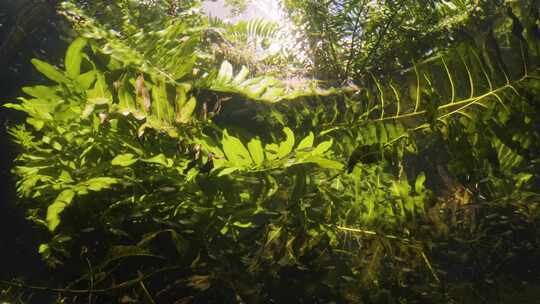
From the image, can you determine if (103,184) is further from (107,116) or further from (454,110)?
(454,110)

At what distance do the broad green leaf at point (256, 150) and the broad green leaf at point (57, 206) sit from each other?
31.2 inches

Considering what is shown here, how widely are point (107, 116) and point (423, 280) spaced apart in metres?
1.66

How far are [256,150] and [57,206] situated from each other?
0.92 metres

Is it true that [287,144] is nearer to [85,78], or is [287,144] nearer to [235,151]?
[235,151]

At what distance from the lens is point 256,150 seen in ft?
3.91

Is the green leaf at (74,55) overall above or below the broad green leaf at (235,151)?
above

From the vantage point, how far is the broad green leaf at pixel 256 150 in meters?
1.17

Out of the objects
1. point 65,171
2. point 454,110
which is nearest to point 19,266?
point 65,171

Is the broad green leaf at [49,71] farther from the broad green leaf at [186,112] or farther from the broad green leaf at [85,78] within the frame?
the broad green leaf at [186,112]

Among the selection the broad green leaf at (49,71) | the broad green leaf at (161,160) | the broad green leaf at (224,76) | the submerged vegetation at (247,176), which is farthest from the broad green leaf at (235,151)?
the broad green leaf at (49,71)

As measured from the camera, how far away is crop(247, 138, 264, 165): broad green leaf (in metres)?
1.17

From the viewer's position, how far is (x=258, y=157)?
4.02ft

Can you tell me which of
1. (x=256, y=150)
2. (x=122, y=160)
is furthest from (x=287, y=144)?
(x=122, y=160)

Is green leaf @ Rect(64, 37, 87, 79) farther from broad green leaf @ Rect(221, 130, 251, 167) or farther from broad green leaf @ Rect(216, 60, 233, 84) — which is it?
broad green leaf @ Rect(221, 130, 251, 167)
